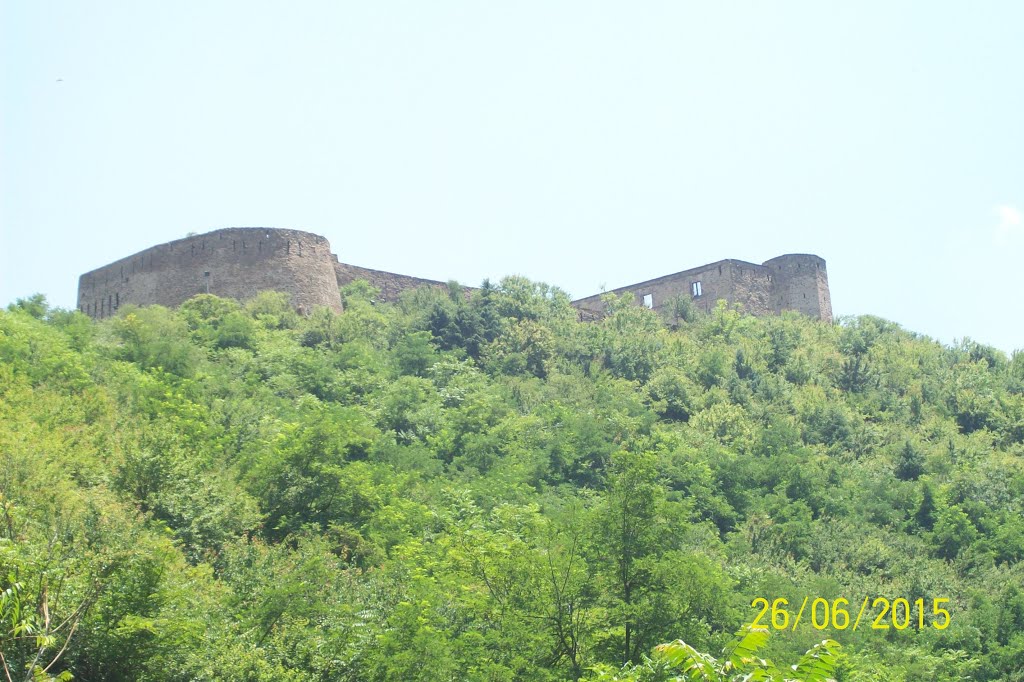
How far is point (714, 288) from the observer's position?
45.0 m

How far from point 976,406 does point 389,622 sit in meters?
21.8

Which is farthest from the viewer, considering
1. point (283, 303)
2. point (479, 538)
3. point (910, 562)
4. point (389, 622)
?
point (283, 303)

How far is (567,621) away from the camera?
1623 centimetres

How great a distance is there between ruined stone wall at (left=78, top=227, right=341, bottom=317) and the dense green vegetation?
1.38 meters

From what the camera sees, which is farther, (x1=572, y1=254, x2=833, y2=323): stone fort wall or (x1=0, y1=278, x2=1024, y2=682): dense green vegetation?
(x1=572, y1=254, x2=833, y2=323): stone fort wall

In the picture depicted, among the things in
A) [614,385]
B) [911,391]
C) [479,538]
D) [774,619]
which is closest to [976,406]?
[911,391]

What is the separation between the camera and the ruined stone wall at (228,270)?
36625 millimetres

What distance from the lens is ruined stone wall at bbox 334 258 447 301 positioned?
39875 mm

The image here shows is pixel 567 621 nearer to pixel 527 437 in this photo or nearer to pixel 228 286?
pixel 527 437
